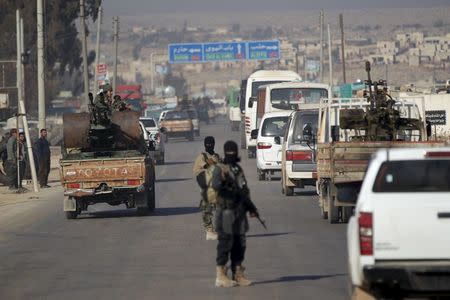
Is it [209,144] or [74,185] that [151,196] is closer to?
[74,185]

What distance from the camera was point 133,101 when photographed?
277 feet

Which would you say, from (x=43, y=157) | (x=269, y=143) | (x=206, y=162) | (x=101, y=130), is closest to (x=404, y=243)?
(x=206, y=162)

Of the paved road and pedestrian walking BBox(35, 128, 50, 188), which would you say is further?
pedestrian walking BBox(35, 128, 50, 188)

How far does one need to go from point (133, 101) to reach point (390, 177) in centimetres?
7247

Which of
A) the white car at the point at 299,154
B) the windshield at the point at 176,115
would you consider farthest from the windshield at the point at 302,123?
the windshield at the point at 176,115

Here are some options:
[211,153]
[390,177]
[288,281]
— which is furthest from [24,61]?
[390,177]

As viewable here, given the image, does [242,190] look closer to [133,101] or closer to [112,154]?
[112,154]

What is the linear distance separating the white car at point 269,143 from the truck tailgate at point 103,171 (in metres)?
9.57

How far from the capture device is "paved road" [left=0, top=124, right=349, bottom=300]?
15.4 meters

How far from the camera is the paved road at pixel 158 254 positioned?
50.7 ft

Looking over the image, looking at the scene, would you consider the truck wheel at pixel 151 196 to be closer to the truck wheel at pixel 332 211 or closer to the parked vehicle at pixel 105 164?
the parked vehicle at pixel 105 164

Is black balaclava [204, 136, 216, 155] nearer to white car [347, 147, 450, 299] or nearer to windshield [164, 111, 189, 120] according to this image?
white car [347, 147, 450, 299]

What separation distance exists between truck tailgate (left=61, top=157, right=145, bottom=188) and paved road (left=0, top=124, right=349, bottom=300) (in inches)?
30.0

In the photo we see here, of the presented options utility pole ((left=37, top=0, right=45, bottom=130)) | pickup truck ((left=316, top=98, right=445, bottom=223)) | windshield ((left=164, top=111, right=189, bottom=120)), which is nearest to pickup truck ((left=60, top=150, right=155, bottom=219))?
pickup truck ((left=316, top=98, right=445, bottom=223))
